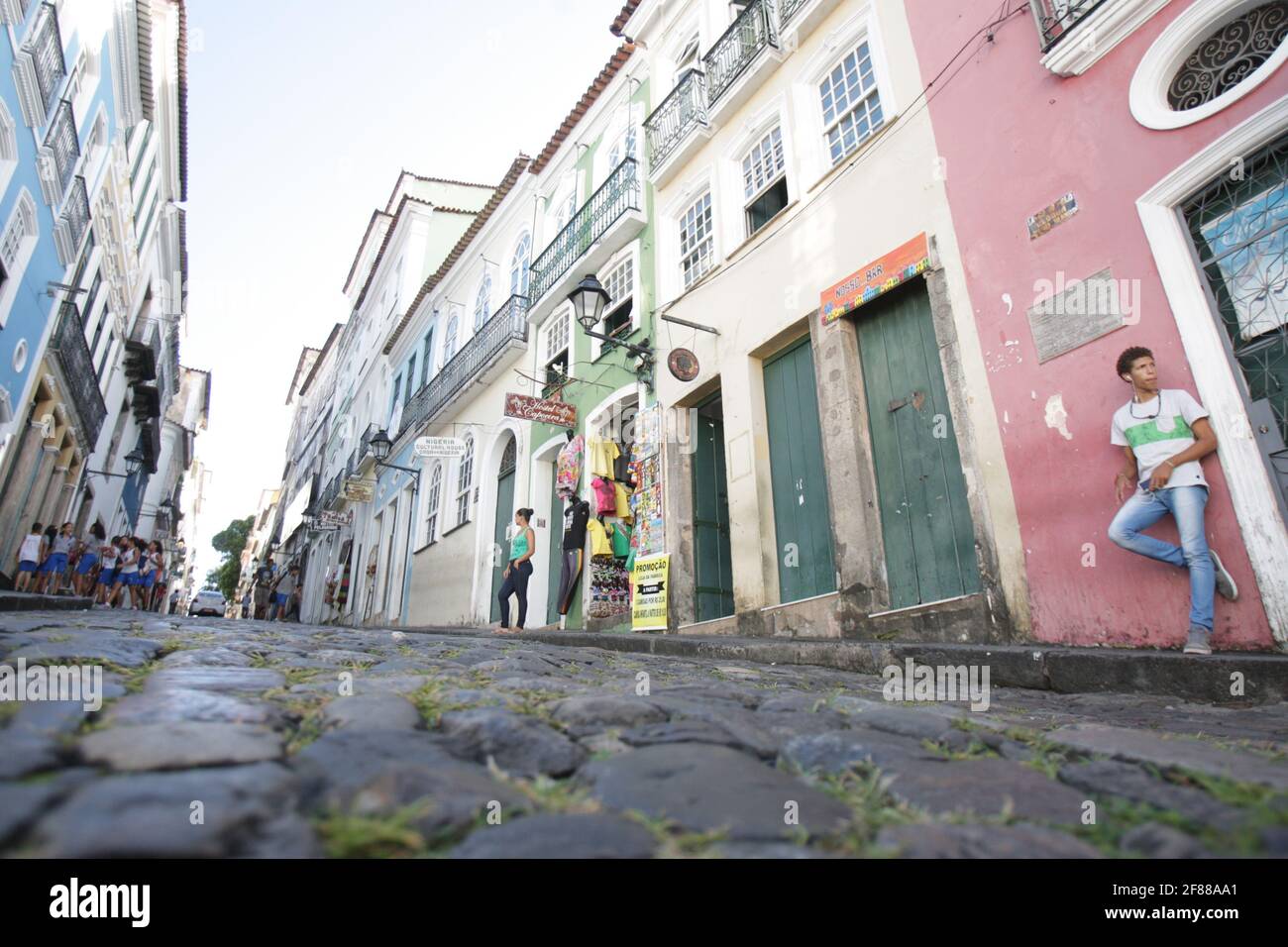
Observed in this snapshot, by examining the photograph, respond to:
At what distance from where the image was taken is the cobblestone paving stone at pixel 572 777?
3.34ft

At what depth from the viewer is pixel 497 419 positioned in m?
14.5

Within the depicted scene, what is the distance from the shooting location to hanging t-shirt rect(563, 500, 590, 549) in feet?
31.9

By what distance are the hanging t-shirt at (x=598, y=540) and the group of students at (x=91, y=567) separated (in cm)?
1036

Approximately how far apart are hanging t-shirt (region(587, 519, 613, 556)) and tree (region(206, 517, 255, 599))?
155ft

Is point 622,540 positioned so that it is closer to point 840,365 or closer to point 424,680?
point 840,365

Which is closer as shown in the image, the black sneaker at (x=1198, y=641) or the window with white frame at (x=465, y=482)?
the black sneaker at (x=1198, y=641)

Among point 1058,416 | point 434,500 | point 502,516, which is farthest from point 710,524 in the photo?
point 434,500

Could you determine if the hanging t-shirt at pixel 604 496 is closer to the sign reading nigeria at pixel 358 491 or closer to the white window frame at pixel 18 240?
the white window frame at pixel 18 240

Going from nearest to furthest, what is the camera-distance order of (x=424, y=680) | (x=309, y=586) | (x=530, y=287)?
(x=424, y=680)
(x=530, y=287)
(x=309, y=586)

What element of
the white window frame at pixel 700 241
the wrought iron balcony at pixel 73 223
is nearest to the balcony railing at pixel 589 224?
the white window frame at pixel 700 241

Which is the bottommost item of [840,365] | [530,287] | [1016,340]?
[1016,340]

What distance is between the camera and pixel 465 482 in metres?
15.8

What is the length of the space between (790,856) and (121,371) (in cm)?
2609
